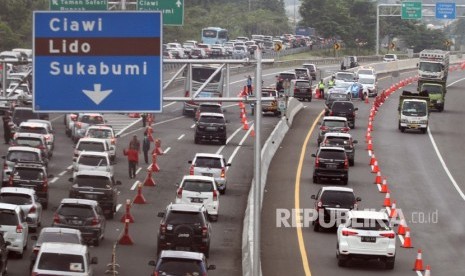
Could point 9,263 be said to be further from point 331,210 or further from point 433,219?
point 433,219

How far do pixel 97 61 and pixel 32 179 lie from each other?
20476mm

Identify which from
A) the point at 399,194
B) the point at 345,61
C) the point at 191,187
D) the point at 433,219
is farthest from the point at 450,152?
the point at 345,61

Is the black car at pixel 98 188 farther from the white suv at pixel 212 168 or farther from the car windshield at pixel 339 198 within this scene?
the white suv at pixel 212 168

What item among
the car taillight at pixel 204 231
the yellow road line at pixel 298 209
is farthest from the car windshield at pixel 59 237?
the yellow road line at pixel 298 209

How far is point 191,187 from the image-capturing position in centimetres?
4616

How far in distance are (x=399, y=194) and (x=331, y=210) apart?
11099 mm

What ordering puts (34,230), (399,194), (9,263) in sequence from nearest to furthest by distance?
(9,263) < (34,230) < (399,194)

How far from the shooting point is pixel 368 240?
3762cm

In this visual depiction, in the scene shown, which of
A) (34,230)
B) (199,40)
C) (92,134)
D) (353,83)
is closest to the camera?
(34,230)

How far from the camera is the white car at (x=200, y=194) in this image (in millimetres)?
45688

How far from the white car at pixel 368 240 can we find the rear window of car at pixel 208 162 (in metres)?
15.2

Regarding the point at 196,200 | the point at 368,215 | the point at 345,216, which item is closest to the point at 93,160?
the point at 196,200

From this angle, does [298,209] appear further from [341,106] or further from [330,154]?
[341,106]

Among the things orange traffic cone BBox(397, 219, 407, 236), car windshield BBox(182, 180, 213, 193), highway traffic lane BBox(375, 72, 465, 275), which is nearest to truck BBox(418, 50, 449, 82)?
highway traffic lane BBox(375, 72, 465, 275)
